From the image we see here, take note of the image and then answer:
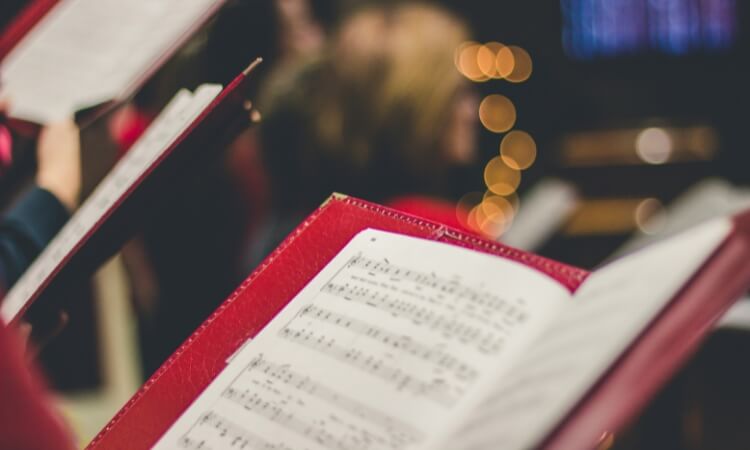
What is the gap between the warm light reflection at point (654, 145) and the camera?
372 centimetres

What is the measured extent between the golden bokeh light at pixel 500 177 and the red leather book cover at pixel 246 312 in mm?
2976

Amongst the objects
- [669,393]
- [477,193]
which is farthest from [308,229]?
[477,193]

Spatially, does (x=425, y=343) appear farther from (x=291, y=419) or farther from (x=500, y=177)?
(x=500, y=177)

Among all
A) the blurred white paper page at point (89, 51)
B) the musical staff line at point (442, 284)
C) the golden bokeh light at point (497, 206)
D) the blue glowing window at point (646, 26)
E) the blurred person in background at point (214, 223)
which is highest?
the blue glowing window at point (646, 26)

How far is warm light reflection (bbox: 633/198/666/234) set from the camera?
374cm

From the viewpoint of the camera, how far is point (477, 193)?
12.5 feet

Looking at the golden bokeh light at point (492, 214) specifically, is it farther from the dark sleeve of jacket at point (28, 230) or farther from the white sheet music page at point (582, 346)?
the white sheet music page at point (582, 346)

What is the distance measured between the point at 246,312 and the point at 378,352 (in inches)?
7.4

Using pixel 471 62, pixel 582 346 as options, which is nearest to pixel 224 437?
pixel 582 346

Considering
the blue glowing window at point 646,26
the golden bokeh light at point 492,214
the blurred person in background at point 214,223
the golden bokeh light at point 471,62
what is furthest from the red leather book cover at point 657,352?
the blue glowing window at point 646,26

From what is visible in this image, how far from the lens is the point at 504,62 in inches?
150

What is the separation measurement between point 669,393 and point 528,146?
5.77 ft

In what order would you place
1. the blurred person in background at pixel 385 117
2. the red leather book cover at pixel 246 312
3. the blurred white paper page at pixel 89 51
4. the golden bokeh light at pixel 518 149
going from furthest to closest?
the golden bokeh light at pixel 518 149 < the blurred person in background at pixel 385 117 < the blurred white paper page at pixel 89 51 < the red leather book cover at pixel 246 312

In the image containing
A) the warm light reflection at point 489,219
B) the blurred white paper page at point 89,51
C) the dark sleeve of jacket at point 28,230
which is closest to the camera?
the blurred white paper page at point 89,51
